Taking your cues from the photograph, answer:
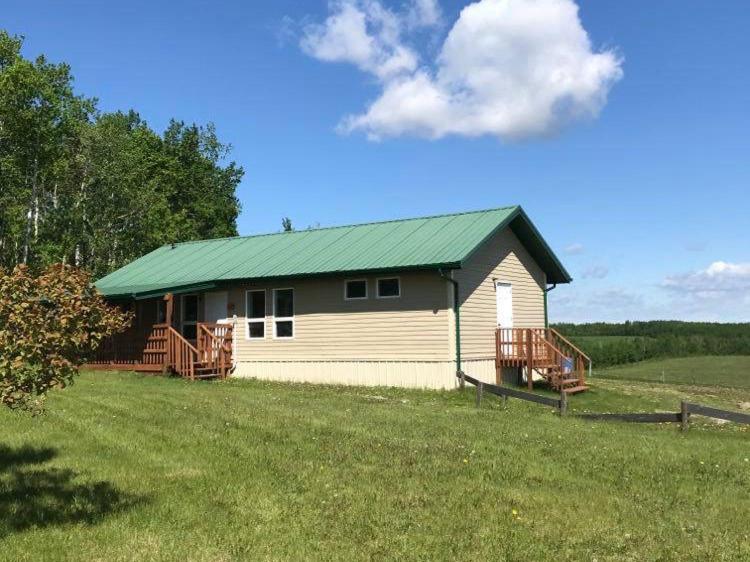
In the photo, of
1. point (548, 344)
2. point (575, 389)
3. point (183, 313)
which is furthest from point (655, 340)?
point (183, 313)

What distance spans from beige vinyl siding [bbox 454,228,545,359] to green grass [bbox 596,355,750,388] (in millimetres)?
11385

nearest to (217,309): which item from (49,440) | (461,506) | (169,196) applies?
(49,440)

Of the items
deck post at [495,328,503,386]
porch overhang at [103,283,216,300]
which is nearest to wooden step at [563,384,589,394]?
deck post at [495,328,503,386]

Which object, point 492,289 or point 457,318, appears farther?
point 492,289

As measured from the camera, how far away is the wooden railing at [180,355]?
21.8 m

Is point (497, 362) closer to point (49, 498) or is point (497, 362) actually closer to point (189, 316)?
point (189, 316)

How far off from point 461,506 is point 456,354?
12629mm

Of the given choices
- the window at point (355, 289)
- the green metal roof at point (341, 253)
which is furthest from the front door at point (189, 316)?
the window at point (355, 289)

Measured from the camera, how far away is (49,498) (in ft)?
23.4

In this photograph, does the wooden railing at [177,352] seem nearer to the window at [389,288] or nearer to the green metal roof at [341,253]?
the green metal roof at [341,253]

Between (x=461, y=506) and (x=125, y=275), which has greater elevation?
(x=125, y=275)

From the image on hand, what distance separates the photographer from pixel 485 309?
21.8 m

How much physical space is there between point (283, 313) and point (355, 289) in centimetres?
277

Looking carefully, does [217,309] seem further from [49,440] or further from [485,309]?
[49,440]
